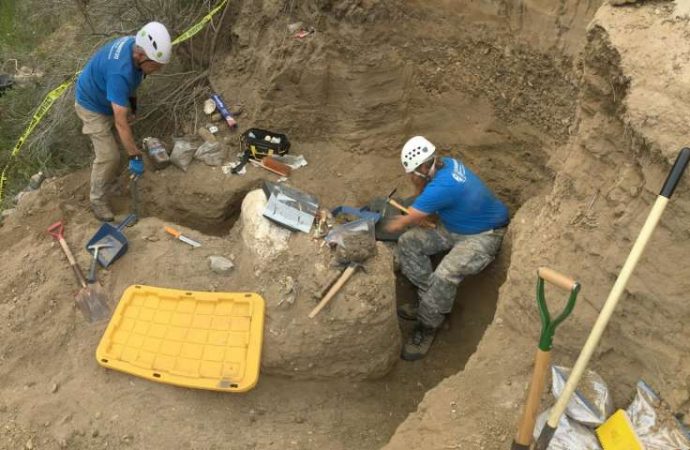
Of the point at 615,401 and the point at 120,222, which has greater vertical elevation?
the point at 615,401

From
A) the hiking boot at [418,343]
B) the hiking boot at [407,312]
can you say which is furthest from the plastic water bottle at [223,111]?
the hiking boot at [418,343]

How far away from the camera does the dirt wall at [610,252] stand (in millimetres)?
2859

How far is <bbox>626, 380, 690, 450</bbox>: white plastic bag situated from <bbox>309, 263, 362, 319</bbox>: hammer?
2165 mm

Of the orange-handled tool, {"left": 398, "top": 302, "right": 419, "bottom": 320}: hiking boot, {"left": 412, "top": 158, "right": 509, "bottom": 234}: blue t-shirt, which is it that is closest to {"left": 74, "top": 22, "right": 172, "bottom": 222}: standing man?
the orange-handled tool

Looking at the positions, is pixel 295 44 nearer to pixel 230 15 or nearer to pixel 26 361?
pixel 230 15

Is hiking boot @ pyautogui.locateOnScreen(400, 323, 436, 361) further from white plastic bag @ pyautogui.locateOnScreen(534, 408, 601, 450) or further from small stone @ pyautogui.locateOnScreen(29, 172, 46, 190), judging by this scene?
small stone @ pyautogui.locateOnScreen(29, 172, 46, 190)

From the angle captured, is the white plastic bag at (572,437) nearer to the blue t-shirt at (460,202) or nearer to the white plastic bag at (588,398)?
the white plastic bag at (588,398)

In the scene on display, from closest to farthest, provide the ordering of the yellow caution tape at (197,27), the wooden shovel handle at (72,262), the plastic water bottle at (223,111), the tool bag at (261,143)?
the wooden shovel handle at (72,262), the tool bag at (261,143), the plastic water bottle at (223,111), the yellow caution tape at (197,27)

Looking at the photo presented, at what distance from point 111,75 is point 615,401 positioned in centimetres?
441

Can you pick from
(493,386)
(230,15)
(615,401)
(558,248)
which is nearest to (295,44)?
(230,15)

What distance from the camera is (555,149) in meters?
5.36

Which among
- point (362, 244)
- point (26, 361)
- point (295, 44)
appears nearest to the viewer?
point (26, 361)

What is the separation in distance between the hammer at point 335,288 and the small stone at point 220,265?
2.72ft

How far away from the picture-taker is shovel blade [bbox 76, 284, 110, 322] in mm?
4500
